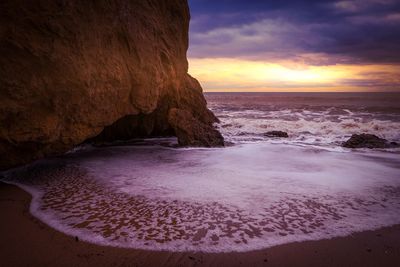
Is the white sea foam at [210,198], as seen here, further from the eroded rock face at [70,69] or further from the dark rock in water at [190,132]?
the dark rock in water at [190,132]

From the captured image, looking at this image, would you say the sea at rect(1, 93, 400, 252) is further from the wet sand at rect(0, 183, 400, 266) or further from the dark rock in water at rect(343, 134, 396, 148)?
the dark rock in water at rect(343, 134, 396, 148)

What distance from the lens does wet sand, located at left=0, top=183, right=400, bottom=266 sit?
3074 mm

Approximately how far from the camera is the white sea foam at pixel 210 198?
3.63 metres

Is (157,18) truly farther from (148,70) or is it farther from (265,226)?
(265,226)

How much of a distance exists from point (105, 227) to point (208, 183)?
221 cm

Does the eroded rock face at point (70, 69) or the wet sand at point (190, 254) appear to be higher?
the eroded rock face at point (70, 69)

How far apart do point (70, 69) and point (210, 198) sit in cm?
351

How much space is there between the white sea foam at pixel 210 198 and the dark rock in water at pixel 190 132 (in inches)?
71.5

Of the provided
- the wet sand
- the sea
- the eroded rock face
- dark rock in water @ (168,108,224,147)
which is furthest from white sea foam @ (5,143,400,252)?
dark rock in water @ (168,108,224,147)

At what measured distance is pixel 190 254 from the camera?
321 cm

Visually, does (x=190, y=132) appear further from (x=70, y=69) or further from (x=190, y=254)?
(x=190, y=254)

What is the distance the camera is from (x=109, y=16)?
6.77m

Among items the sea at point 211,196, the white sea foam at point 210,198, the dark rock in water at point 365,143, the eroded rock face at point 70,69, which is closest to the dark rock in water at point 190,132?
the sea at point 211,196

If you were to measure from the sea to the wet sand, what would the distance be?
0.41 ft
